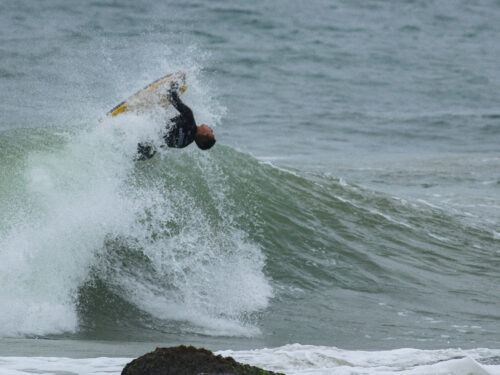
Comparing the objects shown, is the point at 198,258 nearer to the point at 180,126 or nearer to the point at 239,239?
the point at 239,239

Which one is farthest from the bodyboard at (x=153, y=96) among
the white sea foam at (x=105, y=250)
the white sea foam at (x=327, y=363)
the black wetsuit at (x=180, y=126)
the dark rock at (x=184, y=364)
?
the dark rock at (x=184, y=364)

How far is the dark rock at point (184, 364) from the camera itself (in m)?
3.89

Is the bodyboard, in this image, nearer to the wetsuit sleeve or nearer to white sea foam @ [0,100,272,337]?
white sea foam @ [0,100,272,337]

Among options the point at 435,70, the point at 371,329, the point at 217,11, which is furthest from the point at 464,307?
the point at 217,11

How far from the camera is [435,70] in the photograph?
34250 mm

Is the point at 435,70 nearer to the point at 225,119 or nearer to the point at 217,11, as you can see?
the point at 217,11

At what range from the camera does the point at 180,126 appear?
7984mm

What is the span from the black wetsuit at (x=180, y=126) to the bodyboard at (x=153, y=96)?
418 mm

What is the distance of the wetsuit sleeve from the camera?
7.81m

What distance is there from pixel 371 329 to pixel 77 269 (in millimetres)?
3147

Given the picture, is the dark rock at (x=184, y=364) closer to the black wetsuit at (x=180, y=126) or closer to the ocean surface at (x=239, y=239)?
the ocean surface at (x=239, y=239)

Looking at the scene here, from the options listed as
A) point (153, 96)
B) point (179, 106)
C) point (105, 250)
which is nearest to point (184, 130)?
point (179, 106)

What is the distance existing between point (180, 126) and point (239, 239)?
8.70 feet

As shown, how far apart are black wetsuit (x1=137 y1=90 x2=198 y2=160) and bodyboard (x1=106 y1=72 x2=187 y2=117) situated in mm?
418
